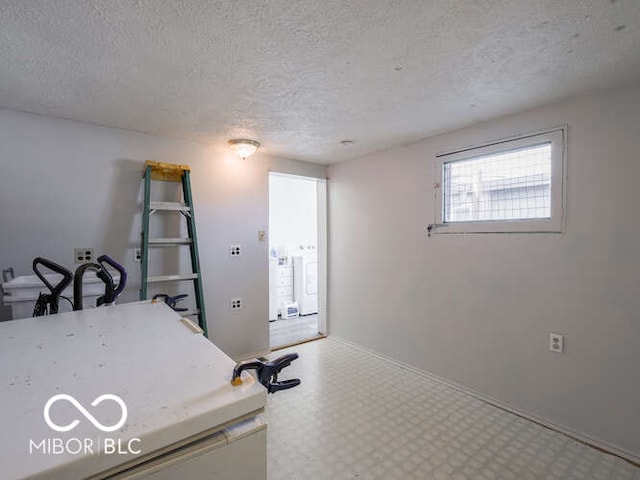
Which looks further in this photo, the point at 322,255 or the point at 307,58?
the point at 322,255

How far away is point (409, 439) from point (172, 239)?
6.84ft

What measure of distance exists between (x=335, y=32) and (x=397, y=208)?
180 centimetres

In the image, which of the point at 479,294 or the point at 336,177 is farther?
the point at 336,177

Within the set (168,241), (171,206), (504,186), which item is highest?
(504,186)

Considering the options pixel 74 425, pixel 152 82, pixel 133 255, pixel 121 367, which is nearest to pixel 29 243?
pixel 133 255

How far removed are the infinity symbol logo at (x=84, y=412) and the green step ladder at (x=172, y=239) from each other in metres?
1.78

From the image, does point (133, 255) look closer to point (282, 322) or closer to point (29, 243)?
point (29, 243)

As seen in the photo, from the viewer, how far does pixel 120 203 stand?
7.88ft

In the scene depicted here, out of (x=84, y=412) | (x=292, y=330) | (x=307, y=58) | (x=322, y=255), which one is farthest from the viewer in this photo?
(x=292, y=330)

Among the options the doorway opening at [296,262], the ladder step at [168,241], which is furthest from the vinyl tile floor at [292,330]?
the ladder step at [168,241]

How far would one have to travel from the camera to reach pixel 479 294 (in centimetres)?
229

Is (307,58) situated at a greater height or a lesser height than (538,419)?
greater

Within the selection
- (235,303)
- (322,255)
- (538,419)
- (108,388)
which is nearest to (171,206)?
(235,303)

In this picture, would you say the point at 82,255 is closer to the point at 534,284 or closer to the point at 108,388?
the point at 108,388
